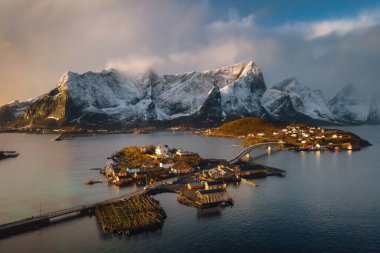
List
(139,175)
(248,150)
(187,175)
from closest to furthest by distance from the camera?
1. (139,175)
2. (187,175)
3. (248,150)

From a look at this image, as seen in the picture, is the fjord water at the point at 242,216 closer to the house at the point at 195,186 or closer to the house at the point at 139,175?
the house at the point at 195,186

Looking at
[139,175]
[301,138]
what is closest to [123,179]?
[139,175]

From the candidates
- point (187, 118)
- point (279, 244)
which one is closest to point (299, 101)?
point (187, 118)

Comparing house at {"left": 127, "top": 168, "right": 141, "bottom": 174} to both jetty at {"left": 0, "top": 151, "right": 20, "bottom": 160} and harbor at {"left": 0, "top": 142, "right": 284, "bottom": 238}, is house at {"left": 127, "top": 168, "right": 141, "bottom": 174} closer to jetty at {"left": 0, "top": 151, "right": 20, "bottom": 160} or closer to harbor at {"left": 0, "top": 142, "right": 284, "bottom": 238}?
harbor at {"left": 0, "top": 142, "right": 284, "bottom": 238}

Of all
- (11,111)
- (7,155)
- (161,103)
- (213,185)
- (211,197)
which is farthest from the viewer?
(11,111)

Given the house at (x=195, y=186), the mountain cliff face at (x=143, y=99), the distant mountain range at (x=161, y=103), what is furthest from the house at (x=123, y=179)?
the mountain cliff face at (x=143, y=99)

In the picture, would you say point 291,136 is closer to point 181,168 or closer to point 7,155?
point 181,168

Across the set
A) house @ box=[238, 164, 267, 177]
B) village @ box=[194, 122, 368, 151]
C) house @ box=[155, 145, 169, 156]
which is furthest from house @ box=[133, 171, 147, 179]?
village @ box=[194, 122, 368, 151]
